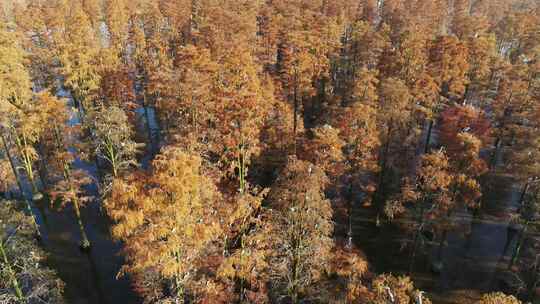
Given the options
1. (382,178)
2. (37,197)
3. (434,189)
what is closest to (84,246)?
(37,197)

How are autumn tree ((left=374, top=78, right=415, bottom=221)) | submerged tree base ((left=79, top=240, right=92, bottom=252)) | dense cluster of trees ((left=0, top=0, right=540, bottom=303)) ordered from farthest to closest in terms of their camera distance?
autumn tree ((left=374, top=78, right=415, bottom=221)) → submerged tree base ((left=79, top=240, right=92, bottom=252)) → dense cluster of trees ((left=0, top=0, right=540, bottom=303))

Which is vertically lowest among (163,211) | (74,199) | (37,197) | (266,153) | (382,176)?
(37,197)

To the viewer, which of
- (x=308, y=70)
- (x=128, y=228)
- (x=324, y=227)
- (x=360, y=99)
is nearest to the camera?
(x=128, y=228)

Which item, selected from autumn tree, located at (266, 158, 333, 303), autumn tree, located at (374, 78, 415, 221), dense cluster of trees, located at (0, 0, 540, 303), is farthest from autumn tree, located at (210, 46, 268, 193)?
autumn tree, located at (374, 78, 415, 221)

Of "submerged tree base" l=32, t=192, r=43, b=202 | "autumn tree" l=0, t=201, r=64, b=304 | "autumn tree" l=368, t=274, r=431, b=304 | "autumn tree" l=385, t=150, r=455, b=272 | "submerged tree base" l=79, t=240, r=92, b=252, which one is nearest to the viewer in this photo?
"autumn tree" l=368, t=274, r=431, b=304

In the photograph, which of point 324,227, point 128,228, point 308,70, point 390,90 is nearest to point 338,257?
point 324,227

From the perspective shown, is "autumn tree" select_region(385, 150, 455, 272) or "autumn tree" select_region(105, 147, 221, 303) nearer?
"autumn tree" select_region(105, 147, 221, 303)

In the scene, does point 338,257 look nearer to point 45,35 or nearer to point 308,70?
point 308,70

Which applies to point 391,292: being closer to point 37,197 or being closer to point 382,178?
point 382,178

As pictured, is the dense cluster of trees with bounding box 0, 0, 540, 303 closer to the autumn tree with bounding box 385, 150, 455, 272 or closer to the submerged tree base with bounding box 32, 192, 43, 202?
the autumn tree with bounding box 385, 150, 455, 272
